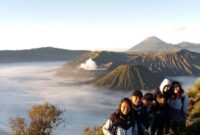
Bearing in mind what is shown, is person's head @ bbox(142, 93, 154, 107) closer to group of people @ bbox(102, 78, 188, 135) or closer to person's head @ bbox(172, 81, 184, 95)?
group of people @ bbox(102, 78, 188, 135)

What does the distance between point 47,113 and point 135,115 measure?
5019 cm

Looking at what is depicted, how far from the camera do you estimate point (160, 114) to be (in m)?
14.4

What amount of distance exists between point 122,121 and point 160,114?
12.6 ft

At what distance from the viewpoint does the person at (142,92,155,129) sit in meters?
13.0

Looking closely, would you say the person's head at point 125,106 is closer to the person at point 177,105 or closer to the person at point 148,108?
the person at point 148,108

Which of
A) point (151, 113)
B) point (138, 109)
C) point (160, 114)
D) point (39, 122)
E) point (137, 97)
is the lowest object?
point (39, 122)

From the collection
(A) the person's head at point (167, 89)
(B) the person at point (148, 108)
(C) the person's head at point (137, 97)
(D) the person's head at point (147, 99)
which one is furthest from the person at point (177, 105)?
(C) the person's head at point (137, 97)

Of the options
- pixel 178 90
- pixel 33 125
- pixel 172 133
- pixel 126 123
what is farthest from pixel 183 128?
pixel 33 125

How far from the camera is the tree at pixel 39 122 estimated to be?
58.8 metres

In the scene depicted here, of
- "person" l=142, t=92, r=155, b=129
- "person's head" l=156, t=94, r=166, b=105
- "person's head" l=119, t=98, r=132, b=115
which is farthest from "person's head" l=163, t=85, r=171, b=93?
A: "person's head" l=119, t=98, r=132, b=115

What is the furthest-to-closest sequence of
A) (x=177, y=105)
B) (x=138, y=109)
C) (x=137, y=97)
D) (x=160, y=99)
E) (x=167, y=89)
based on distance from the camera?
1. (x=177, y=105)
2. (x=167, y=89)
3. (x=160, y=99)
4. (x=138, y=109)
5. (x=137, y=97)

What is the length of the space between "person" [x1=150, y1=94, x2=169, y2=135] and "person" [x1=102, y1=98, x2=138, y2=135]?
3204 millimetres

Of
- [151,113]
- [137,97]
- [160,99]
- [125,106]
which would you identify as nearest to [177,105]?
[160,99]

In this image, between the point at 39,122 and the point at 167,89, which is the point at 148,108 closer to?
the point at 167,89
